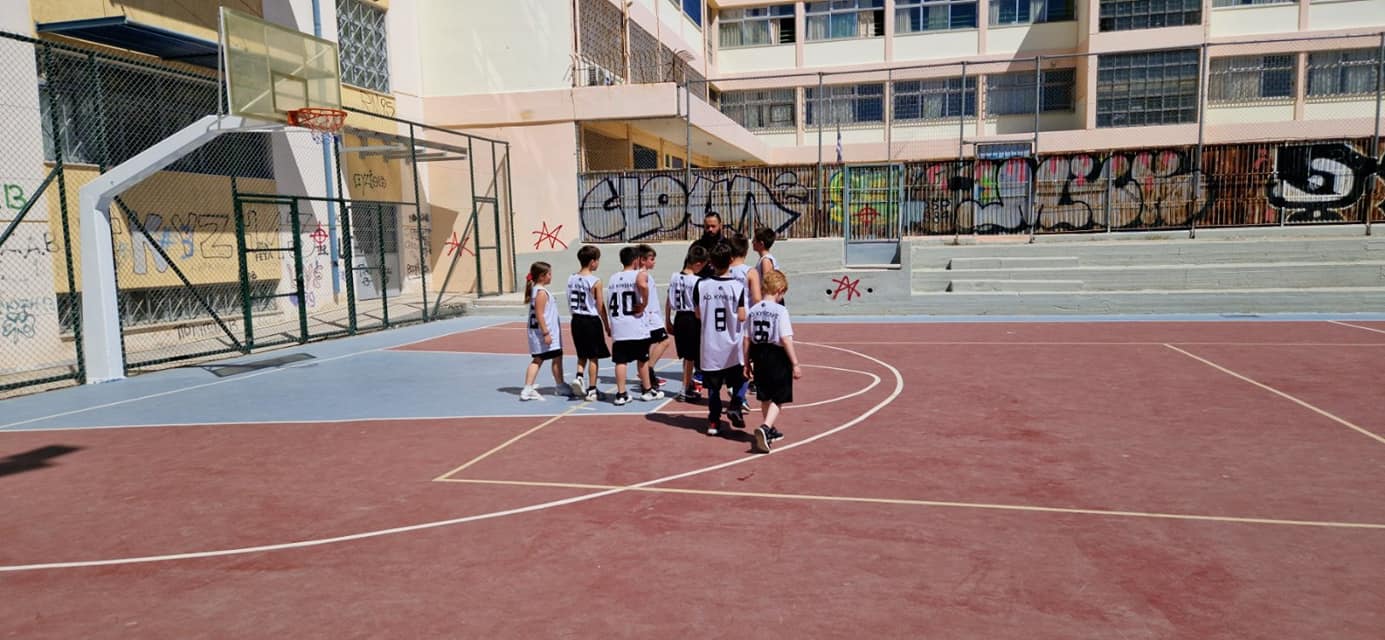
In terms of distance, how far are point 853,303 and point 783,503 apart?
512 inches

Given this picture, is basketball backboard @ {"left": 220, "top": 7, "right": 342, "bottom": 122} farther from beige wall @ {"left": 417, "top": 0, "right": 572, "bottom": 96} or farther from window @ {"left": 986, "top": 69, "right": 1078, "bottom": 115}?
window @ {"left": 986, "top": 69, "right": 1078, "bottom": 115}

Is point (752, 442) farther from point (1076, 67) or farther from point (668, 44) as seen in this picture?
point (1076, 67)

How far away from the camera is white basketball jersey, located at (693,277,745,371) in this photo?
7.44 meters

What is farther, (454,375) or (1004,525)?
(454,375)

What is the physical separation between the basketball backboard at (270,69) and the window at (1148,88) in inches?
1099

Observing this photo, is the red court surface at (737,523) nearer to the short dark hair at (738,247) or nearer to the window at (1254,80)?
the short dark hair at (738,247)

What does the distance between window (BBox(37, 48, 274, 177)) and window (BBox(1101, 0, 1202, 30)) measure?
2971cm

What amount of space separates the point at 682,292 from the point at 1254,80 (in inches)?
1204

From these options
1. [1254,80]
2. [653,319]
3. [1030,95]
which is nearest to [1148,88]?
[1254,80]

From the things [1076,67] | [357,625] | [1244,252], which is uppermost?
[1076,67]

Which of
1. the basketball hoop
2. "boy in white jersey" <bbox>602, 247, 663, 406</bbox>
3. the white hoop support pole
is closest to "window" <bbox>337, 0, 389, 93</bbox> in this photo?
the basketball hoop

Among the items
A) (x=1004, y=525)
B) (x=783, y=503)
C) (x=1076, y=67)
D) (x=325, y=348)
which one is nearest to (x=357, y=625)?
(x=783, y=503)

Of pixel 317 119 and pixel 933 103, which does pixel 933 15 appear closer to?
pixel 933 103

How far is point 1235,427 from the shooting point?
7.33m
